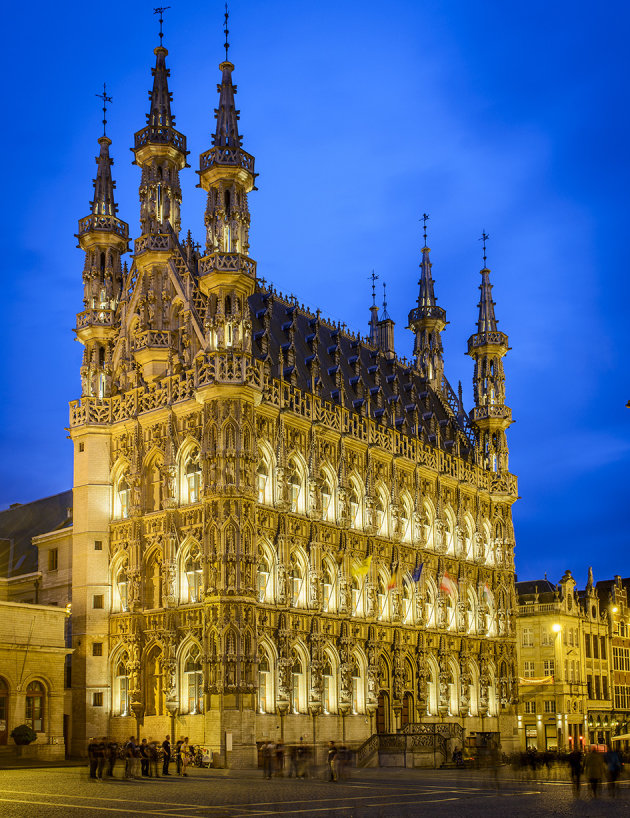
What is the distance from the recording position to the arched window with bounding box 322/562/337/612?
199ft

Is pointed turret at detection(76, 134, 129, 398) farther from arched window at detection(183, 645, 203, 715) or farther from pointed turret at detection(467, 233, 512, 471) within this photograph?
pointed turret at detection(467, 233, 512, 471)

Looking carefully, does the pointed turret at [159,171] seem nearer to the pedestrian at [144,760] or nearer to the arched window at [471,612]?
the pedestrian at [144,760]

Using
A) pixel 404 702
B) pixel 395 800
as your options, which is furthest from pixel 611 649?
pixel 395 800

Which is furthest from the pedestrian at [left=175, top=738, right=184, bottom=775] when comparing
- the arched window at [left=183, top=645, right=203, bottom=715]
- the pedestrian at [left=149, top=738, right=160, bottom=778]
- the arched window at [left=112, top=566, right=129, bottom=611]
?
the arched window at [left=112, top=566, right=129, bottom=611]

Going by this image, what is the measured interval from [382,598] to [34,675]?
22112 millimetres

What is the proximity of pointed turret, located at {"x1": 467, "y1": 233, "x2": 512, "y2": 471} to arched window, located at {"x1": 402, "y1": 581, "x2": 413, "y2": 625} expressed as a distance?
1670cm

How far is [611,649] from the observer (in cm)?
10638

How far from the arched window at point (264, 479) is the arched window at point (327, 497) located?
5.29 meters

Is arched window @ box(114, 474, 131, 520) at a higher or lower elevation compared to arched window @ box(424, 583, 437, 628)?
higher

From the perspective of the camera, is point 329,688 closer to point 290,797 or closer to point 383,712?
point 383,712

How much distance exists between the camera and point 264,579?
5609 centimetres

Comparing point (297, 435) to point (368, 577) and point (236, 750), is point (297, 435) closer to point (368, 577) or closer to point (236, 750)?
point (368, 577)

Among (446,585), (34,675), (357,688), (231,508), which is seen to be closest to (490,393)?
(446,585)

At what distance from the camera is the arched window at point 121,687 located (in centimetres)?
5697
